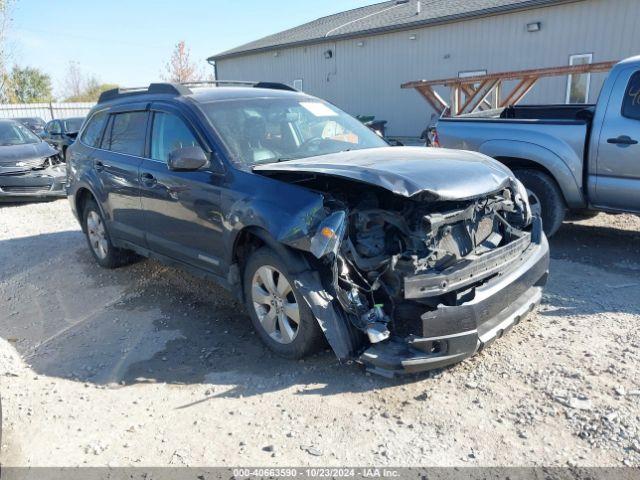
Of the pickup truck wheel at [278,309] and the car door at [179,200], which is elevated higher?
the car door at [179,200]

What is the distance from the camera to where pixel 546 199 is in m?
6.01

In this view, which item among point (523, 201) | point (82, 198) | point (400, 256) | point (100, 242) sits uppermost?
point (523, 201)

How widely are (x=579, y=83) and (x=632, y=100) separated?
7853 mm

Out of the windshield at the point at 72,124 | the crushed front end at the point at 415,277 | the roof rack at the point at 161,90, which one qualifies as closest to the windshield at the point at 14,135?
the windshield at the point at 72,124

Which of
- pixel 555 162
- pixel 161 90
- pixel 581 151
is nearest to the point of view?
pixel 161 90

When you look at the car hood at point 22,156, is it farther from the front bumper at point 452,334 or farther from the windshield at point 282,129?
the front bumper at point 452,334

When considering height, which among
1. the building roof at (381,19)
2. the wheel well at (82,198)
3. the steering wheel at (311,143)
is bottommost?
the wheel well at (82,198)

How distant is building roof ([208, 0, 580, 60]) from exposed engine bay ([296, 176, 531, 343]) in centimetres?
Result: 1140

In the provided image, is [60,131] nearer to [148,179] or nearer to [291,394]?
[148,179]

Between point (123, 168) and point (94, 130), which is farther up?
point (94, 130)

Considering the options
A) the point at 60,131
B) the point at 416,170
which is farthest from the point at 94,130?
the point at 60,131

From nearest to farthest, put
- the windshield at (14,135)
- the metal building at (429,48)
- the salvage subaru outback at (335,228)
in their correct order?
the salvage subaru outback at (335,228) < the windshield at (14,135) < the metal building at (429,48)

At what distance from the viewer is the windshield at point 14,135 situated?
11180 millimetres

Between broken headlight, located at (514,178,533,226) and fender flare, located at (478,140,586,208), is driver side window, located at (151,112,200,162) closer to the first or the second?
broken headlight, located at (514,178,533,226)
